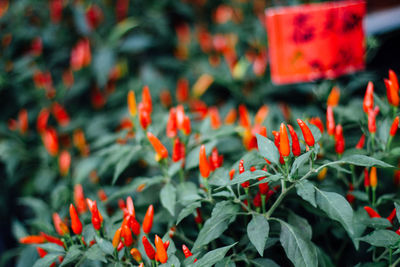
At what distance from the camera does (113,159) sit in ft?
3.66

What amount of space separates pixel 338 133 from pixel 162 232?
0.57m

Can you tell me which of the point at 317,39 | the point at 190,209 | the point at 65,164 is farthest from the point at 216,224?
the point at 65,164

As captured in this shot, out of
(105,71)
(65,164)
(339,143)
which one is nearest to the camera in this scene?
(339,143)

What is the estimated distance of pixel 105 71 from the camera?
1.84 metres

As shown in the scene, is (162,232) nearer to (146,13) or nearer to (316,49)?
(316,49)

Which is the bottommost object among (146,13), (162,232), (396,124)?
(162,232)

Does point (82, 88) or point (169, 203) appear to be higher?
point (82, 88)

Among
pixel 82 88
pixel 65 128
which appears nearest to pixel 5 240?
pixel 65 128

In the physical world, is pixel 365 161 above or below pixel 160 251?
above

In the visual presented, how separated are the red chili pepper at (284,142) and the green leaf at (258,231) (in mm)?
155

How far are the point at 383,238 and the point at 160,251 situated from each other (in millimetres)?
489

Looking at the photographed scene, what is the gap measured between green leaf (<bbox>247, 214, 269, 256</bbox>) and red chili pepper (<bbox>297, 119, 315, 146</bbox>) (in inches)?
7.8

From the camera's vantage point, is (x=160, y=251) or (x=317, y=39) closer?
(x=160, y=251)

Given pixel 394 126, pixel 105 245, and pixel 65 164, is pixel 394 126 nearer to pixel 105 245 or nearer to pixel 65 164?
pixel 105 245
